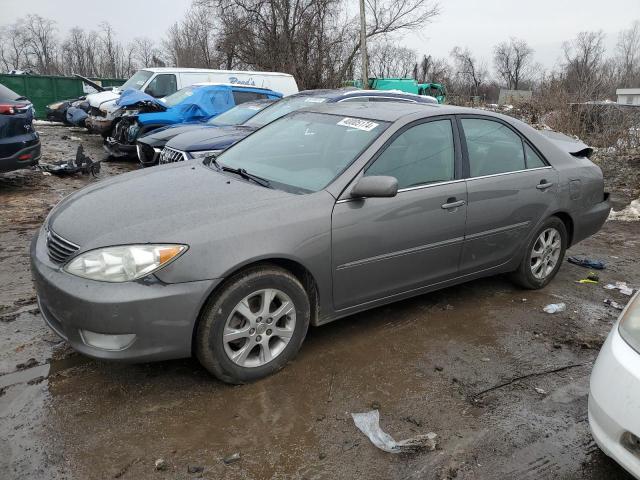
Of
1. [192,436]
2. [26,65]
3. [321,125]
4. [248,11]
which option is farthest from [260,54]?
[26,65]

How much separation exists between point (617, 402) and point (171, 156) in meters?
5.86

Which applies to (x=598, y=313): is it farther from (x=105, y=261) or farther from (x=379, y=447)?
(x=105, y=261)

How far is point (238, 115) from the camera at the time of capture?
348 inches

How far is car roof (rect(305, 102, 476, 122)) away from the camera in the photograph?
3.79 m

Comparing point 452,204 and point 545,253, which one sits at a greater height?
point 452,204

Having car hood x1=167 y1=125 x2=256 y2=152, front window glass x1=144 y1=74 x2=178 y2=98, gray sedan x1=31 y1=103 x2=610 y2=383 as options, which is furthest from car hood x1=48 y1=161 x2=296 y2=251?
front window glass x1=144 y1=74 x2=178 y2=98

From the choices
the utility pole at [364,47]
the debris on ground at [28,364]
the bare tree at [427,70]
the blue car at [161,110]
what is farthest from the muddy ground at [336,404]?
the bare tree at [427,70]

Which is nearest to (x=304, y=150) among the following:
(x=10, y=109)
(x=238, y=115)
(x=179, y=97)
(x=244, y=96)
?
(x=10, y=109)

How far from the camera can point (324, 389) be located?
309cm

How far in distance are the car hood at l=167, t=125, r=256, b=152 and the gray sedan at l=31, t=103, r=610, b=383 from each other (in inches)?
103

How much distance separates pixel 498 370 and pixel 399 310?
0.98 meters

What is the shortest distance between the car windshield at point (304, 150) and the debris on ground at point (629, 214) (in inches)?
225

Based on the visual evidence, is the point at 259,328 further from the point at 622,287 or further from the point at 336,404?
the point at 622,287

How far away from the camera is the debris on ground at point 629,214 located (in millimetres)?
7688
